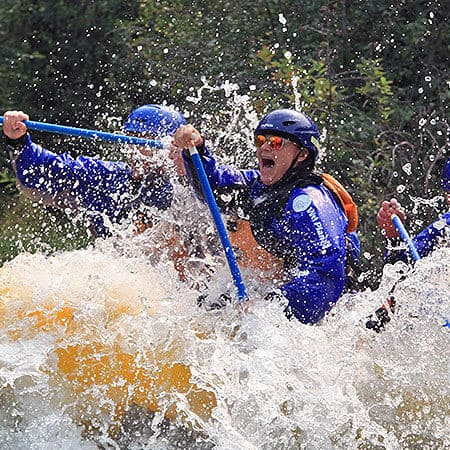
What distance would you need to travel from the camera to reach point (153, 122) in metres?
5.98

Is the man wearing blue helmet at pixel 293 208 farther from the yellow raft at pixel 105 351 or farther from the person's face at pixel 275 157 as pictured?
the yellow raft at pixel 105 351

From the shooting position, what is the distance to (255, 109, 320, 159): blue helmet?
5.42 meters

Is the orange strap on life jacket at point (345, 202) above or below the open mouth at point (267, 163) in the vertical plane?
below

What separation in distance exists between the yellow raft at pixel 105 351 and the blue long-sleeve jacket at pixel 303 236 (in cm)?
65

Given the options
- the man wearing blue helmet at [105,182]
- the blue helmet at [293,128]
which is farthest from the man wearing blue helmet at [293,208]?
the man wearing blue helmet at [105,182]

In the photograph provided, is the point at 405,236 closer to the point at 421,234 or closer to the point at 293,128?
the point at 421,234

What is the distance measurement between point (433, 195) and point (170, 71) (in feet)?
8.11

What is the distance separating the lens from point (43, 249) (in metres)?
9.27

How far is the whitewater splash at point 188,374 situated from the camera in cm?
462

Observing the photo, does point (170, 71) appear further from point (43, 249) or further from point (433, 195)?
point (433, 195)

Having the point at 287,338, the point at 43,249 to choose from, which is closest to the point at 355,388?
the point at 287,338

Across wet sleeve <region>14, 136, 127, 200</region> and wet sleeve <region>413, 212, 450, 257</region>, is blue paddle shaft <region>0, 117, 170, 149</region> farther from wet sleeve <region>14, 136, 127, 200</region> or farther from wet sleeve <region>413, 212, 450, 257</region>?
wet sleeve <region>413, 212, 450, 257</region>

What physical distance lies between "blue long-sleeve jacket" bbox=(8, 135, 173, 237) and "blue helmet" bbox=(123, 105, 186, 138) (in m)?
0.22

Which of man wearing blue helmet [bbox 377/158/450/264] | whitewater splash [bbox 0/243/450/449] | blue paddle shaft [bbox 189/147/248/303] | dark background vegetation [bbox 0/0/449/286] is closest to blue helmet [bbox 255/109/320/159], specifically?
blue paddle shaft [bbox 189/147/248/303]
